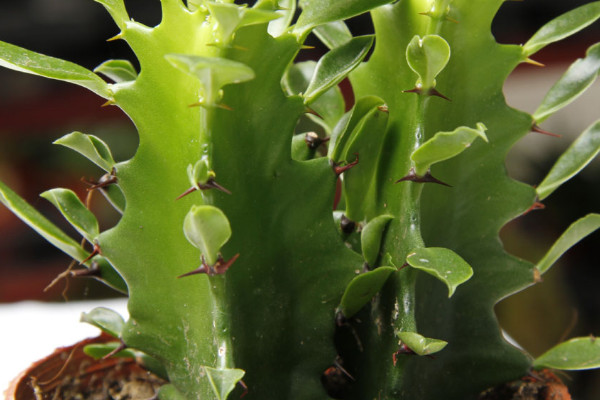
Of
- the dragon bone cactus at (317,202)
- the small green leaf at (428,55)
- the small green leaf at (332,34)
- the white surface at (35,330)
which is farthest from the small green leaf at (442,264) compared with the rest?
the white surface at (35,330)

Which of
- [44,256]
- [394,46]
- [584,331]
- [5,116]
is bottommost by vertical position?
[584,331]

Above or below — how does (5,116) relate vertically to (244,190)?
below

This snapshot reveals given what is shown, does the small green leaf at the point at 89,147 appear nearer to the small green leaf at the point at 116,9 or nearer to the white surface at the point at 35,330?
the small green leaf at the point at 116,9

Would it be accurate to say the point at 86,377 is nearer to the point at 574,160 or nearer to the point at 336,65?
the point at 336,65

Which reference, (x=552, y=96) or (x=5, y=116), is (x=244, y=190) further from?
(x=5, y=116)

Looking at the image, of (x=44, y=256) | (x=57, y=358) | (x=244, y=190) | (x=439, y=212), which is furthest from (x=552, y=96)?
(x=44, y=256)

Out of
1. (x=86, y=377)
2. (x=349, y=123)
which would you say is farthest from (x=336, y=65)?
(x=86, y=377)

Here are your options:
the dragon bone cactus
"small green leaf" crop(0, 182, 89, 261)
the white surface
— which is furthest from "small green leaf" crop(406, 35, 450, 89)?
the white surface
